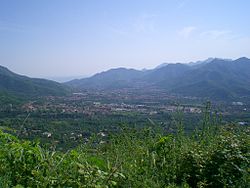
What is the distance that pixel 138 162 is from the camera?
4.14m

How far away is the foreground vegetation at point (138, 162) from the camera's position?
3.00 meters

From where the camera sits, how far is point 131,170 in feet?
11.9

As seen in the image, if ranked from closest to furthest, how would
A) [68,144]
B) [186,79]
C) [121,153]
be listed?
[121,153]
[68,144]
[186,79]

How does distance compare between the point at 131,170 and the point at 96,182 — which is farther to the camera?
the point at 131,170

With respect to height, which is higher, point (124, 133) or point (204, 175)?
point (124, 133)

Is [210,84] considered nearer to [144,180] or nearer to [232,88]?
[232,88]

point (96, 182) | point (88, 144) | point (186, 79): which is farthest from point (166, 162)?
point (186, 79)

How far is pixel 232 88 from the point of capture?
12244cm

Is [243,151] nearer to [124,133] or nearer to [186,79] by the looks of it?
[124,133]

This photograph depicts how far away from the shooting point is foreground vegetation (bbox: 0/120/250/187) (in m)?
3.00

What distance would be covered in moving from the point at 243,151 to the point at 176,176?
3.01ft

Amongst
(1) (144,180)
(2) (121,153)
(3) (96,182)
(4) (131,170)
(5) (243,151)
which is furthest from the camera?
(2) (121,153)

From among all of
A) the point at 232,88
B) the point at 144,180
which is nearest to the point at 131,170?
the point at 144,180

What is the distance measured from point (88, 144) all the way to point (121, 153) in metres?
0.50
